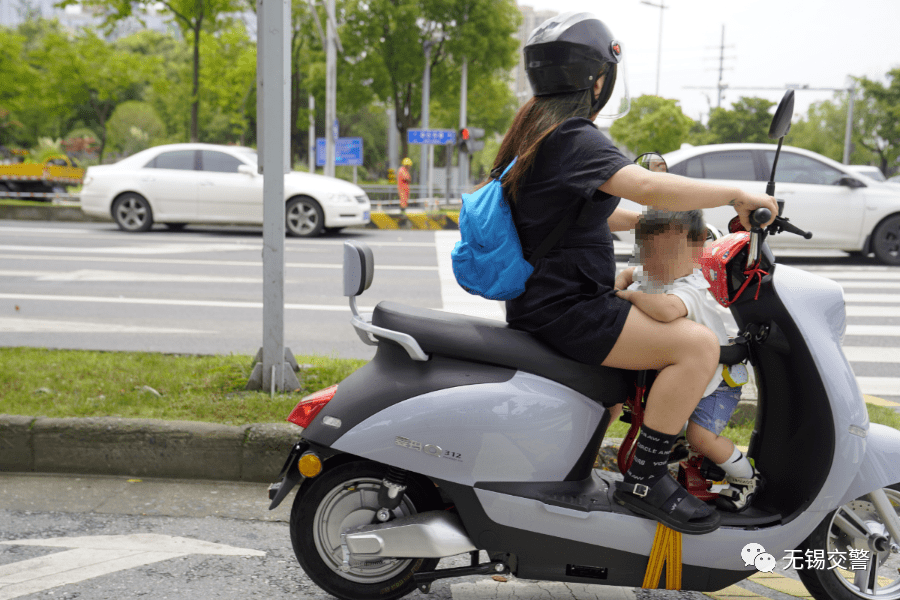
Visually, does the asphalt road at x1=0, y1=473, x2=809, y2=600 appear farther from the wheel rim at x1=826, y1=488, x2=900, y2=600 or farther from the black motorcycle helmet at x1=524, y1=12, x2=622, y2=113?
the black motorcycle helmet at x1=524, y1=12, x2=622, y2=113

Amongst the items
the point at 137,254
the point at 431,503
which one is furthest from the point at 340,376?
the point at 137,254

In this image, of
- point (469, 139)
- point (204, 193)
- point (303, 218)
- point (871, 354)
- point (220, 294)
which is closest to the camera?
point (871, 354)

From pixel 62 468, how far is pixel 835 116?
66377 mm

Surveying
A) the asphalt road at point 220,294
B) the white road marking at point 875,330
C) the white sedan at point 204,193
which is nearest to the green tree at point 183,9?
the white sedan at point 204,193

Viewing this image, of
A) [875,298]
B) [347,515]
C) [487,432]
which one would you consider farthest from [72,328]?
[875,298]

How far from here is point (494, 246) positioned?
234 centimetres

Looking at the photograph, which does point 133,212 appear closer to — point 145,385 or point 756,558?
point 145,385

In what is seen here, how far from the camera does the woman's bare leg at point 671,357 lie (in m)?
2.27

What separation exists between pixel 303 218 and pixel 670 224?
12.1m

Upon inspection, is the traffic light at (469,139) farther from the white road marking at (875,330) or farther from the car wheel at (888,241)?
the white road marking at (875,330)

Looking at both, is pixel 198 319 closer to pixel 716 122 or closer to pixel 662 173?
pixel 662 173

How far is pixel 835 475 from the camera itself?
2.36 metres

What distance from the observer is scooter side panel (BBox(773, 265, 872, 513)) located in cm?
236

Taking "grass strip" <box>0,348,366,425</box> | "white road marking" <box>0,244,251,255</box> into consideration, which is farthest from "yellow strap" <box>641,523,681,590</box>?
"white road marking" <box>0,244,251,255</box>
